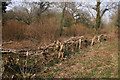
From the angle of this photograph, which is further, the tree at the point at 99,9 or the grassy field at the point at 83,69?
the tree at the point at 99,9

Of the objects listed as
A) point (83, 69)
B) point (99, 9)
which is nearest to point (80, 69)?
point (83, 69)

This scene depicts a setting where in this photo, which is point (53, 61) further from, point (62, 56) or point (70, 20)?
point (70, 20)

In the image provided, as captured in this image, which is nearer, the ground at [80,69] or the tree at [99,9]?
the ground at [80,69]

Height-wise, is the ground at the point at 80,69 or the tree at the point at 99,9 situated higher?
the tree at the point at 99,9

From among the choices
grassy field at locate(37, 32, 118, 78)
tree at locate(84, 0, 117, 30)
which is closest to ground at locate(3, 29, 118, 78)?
grassy field at locate(37, 32, 118, 78)

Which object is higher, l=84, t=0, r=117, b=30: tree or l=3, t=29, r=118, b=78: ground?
l=84, t=0, r=117, b=30: tree

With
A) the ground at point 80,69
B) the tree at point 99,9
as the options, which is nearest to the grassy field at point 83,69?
the ground at point 80,69

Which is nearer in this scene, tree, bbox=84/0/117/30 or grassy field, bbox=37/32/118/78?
grassy field, bbox=37/32/118/78

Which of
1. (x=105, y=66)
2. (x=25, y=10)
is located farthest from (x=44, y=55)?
(x=25, y=10)

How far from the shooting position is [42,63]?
215 inches

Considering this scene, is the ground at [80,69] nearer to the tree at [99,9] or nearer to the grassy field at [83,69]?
the grassy field at [83,69]

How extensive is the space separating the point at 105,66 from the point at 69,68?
1.54 metres

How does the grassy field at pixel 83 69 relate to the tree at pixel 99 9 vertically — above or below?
below

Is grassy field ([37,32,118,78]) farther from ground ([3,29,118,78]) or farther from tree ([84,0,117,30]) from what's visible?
tree ([84,0,117,30])
